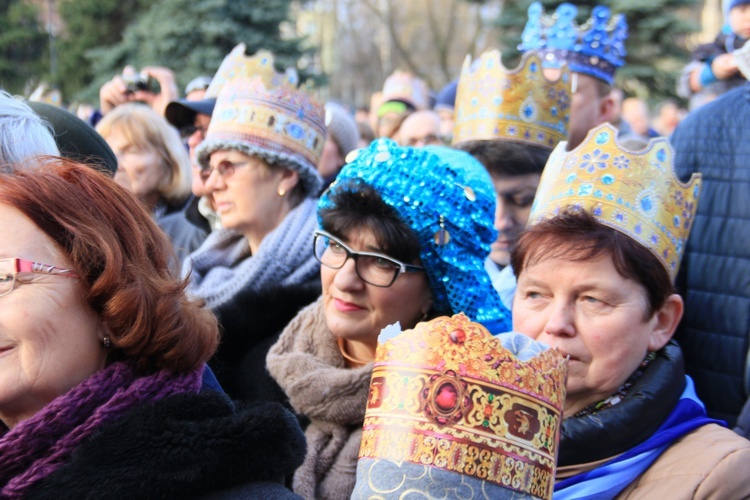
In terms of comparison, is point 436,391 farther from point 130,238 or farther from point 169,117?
point 169,117

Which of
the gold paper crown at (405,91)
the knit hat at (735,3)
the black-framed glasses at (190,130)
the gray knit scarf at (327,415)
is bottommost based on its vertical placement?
the gray knit scarf at (327,415)

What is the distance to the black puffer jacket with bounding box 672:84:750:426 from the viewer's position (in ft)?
10.2

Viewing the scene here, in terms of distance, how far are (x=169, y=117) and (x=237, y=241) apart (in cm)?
116

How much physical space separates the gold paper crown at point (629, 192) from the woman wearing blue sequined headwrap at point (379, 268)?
0.93 feet

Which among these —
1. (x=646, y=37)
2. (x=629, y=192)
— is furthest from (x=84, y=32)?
(x=629, y=192)

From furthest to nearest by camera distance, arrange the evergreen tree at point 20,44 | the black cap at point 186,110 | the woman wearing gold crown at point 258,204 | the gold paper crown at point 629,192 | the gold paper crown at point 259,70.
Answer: the evergreen tree at point 20,44, the black cap at point 186,110, the gold paper crown at point 259,70, the woman wearing gold crown at point 258,204, the gold paper crown at point 629,192

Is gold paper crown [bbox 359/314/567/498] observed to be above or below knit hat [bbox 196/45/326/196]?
below

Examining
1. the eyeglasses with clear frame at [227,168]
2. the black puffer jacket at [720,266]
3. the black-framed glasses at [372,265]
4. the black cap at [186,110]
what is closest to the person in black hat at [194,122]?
the black cap at [186,110]

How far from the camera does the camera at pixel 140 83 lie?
6.32 m

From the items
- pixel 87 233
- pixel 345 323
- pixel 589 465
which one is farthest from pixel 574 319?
pixel 87 233

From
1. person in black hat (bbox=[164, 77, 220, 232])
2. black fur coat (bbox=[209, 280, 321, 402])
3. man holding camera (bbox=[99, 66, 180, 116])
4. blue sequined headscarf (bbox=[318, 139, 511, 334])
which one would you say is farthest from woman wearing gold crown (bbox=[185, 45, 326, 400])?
man holding camera (bbox=[99, 66, 180, 116])

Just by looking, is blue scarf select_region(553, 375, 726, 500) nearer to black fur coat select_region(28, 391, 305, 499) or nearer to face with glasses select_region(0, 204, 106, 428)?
black fur coat select_region(28, 391, 305, 499)

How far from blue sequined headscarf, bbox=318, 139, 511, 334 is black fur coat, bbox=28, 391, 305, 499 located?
1.03 metres

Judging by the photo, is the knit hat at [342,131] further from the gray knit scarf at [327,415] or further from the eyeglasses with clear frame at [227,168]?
the gray knit scarf at [327,415]
